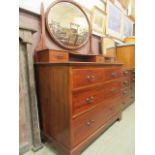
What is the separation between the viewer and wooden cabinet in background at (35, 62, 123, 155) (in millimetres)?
1091

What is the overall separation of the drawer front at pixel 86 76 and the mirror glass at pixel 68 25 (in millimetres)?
667

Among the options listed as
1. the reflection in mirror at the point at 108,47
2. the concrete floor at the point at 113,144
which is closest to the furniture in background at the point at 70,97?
the concrete floor at the point at 113,144

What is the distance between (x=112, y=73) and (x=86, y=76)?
1.99ft

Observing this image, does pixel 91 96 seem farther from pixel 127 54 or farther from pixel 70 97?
pixel 127 54

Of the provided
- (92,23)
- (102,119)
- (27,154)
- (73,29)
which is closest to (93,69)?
(102,119)

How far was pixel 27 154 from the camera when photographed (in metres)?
1.27

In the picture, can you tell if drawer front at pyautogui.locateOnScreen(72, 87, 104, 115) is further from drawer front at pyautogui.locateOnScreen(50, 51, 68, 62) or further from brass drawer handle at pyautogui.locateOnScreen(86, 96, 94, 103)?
drawer front at pyautogui.locateOnScreen(50, 51, 68, 62)

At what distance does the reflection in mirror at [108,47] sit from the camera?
2.53m

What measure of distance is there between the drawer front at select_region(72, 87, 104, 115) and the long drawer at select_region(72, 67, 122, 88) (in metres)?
0.08

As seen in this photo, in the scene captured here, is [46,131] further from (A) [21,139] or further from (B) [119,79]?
(B) [119,79]

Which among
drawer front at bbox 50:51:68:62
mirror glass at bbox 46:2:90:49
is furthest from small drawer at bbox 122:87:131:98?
drawer front at bbox 50:51:68:62

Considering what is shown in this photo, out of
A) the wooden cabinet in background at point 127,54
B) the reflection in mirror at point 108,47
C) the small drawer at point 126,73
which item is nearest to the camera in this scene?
the small drawer at point 126,73

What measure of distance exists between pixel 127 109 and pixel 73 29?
1768 mm

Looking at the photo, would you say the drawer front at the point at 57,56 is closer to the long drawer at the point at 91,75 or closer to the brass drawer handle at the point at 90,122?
the long drawer at the point at 91,75
